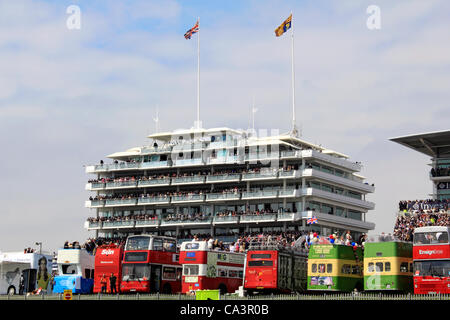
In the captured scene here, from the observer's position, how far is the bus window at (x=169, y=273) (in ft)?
192

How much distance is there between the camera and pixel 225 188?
4225 inches

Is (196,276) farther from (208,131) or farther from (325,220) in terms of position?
(208,131)

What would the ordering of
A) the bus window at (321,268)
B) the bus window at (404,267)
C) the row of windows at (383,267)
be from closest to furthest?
the row of windows at (383,267), the bus window at (404,267), the bus window at (321,268)

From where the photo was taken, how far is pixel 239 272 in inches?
2405

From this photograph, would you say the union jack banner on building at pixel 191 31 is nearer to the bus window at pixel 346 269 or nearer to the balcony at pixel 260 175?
the balcony at pixel 260 175

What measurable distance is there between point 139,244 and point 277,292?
36.9 ft

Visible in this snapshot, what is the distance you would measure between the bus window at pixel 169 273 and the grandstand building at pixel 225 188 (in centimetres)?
3994

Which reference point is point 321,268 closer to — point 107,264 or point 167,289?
point 167,289

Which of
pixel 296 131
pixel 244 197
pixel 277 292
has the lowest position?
pixel 277 292

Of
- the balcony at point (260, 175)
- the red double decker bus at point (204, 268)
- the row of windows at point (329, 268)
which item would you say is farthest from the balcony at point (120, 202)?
the row of windows at point (329, 268)

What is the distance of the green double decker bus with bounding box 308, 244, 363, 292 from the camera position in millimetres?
51062

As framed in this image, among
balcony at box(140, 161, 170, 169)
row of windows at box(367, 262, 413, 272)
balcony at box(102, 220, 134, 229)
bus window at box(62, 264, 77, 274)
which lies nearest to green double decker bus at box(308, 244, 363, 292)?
row of windows at box(367, 262, 413, 272)
